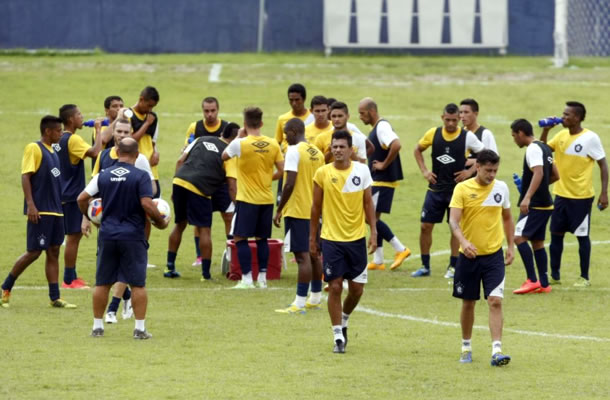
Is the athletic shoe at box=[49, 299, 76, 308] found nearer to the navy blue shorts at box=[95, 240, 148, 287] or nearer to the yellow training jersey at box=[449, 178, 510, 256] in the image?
the navy blue shorts at box=[95, 240, 148, 287]

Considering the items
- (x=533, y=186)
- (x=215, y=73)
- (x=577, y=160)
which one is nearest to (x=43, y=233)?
(x=533, y=186)

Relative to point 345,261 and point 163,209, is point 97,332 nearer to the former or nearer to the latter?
point 163,209

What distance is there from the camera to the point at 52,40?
3775cm

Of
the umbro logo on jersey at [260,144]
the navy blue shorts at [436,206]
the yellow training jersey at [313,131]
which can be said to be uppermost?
the yellow training jersey at [313,131]

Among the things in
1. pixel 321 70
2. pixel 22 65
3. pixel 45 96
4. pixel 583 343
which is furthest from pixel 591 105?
pixel 583 343

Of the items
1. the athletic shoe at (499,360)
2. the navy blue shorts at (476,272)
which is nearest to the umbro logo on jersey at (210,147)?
the navy blue shorts at (476,272)

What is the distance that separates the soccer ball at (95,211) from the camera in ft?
39.1

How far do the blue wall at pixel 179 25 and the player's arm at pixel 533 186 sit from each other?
2386 centimetres

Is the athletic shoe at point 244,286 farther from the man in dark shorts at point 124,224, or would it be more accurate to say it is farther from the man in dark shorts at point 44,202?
the man in dark shorts at point 124,224

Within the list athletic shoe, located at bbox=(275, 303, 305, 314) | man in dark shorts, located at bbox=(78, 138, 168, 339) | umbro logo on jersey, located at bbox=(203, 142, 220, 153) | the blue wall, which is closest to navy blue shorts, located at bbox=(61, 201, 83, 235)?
umbro logo on jersey, located at bbox=(203, 142, 220, 153)

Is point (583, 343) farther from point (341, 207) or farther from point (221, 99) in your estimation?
point (221, 99)

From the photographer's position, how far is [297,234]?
13.7 metres

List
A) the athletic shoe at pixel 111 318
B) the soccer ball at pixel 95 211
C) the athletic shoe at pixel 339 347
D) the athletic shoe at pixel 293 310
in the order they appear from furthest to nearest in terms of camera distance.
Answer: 1. the athletic shoe at pixel 293 310
2. the athletic shoe at pixel 111 318
3. the soccer ball at pixel 95 211
4. the athletic shoe at pixel 339 347

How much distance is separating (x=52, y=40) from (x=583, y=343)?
1141 inches
